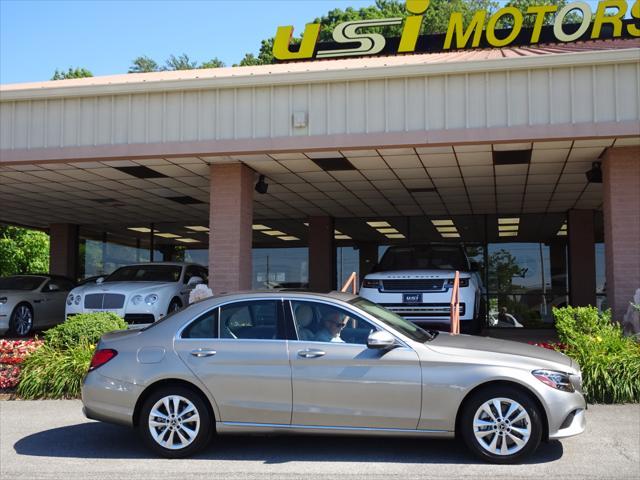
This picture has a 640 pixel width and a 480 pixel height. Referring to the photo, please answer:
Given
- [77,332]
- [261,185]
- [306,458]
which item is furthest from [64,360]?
[261,185]

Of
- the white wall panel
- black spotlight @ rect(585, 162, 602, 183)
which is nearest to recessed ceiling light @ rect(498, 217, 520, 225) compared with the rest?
black spotlight @ rect(585, 162, 602, 183)

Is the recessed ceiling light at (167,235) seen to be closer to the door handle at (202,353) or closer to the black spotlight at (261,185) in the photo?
the black spotlight at (261,185)

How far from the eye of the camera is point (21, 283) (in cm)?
1554

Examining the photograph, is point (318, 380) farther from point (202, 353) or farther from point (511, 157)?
point (511, 157)

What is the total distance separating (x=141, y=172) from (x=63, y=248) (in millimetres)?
10881

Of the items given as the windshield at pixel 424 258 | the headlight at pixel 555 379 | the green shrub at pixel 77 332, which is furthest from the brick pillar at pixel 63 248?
the headlight at pixel 555 379

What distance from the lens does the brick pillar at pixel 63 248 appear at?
22672 mm

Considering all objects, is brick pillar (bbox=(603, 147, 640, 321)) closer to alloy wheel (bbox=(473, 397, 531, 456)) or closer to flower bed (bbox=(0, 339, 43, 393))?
alloy wheel (bbox=(473, 397, 531, 456))

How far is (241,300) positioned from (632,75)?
7289 mm

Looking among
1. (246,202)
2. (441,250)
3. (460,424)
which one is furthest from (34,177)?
(460,424)

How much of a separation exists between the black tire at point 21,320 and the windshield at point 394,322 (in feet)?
34.0

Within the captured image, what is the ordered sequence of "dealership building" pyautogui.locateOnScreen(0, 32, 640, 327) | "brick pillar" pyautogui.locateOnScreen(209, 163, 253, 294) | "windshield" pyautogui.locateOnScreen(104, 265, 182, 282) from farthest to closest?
"windshield" pyautogui.locateOnScreen(104, 265, 182, 282)
"brick pillar" pyautogui.locateOnScreen(209, 163, 253, 294)
"dealership building" pyautogui.locateOnScreen(0, 32, 640, 327)

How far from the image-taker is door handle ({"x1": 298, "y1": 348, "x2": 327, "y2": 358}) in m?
5.86

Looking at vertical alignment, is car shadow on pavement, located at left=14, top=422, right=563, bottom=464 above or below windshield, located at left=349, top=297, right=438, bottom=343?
below
